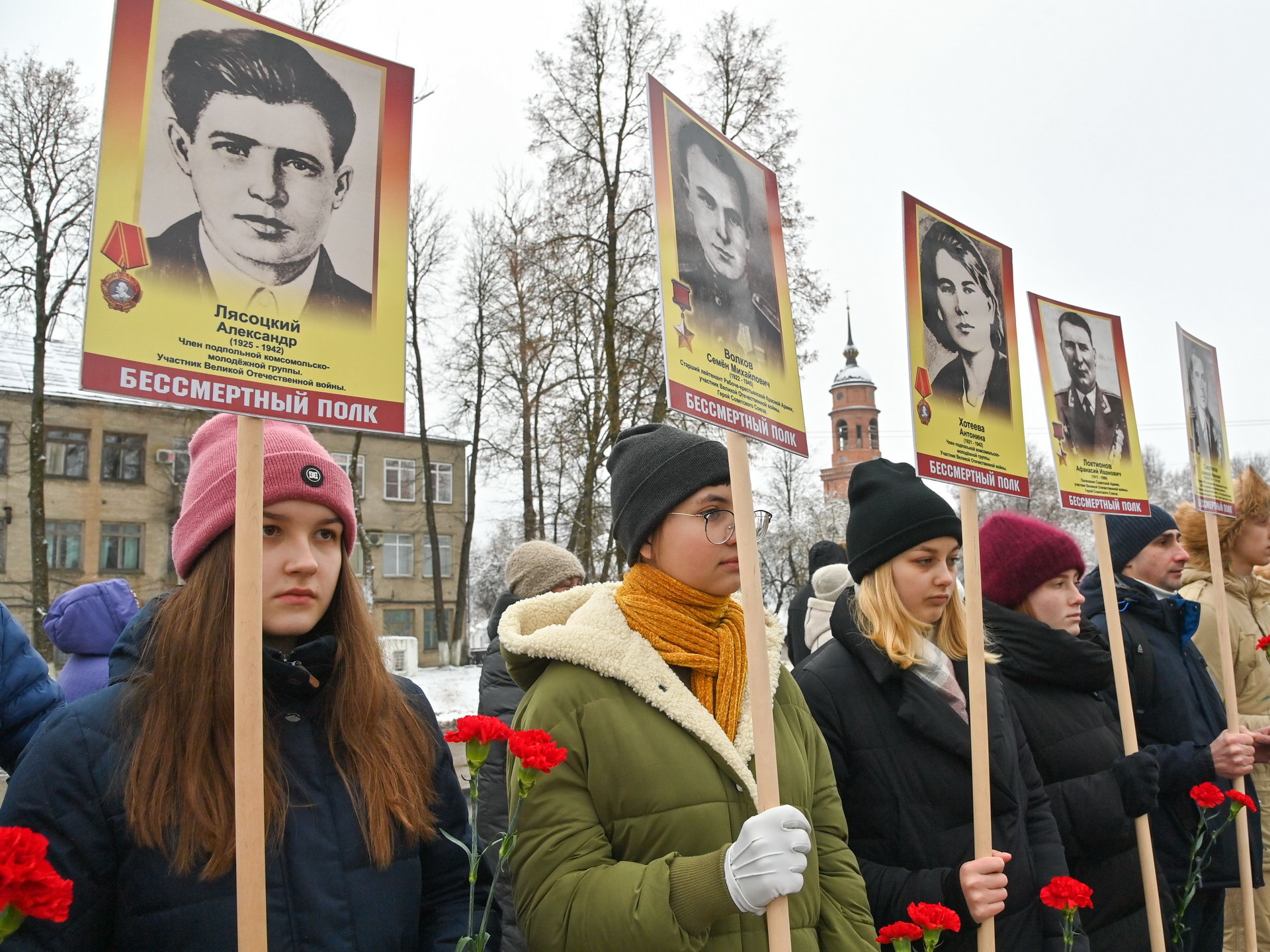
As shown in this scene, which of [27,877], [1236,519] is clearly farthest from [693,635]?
[1236,519]

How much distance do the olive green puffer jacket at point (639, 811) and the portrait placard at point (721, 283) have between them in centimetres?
61

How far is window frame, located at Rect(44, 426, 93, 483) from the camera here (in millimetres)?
33250

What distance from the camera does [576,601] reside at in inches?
102

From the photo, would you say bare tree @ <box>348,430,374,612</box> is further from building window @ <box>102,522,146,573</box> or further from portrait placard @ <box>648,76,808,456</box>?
portrait placard @ <box>648,76,808,456</box>

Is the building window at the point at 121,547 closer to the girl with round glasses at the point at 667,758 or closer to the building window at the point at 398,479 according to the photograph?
the building window at the point at 398,479

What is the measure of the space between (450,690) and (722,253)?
65.5ft

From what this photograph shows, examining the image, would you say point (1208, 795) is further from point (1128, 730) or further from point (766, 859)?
point (766, 859)

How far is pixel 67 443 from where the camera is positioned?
110 feet

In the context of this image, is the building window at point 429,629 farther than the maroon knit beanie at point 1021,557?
Yes

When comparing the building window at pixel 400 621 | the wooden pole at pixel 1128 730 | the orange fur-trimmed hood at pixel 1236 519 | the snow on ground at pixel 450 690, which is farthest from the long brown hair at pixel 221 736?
the building window at pixel 400 621

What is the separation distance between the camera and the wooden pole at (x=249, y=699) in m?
1.60

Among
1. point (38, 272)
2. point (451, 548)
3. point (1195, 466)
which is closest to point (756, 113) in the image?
point (38, 272)

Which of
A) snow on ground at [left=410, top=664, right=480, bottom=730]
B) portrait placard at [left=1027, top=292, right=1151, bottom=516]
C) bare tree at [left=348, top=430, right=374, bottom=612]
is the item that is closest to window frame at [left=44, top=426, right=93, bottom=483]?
bare tree at [left=348, top=430, right=374, bottom=612]

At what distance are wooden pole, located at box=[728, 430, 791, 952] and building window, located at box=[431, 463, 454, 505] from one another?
38.1 meters
